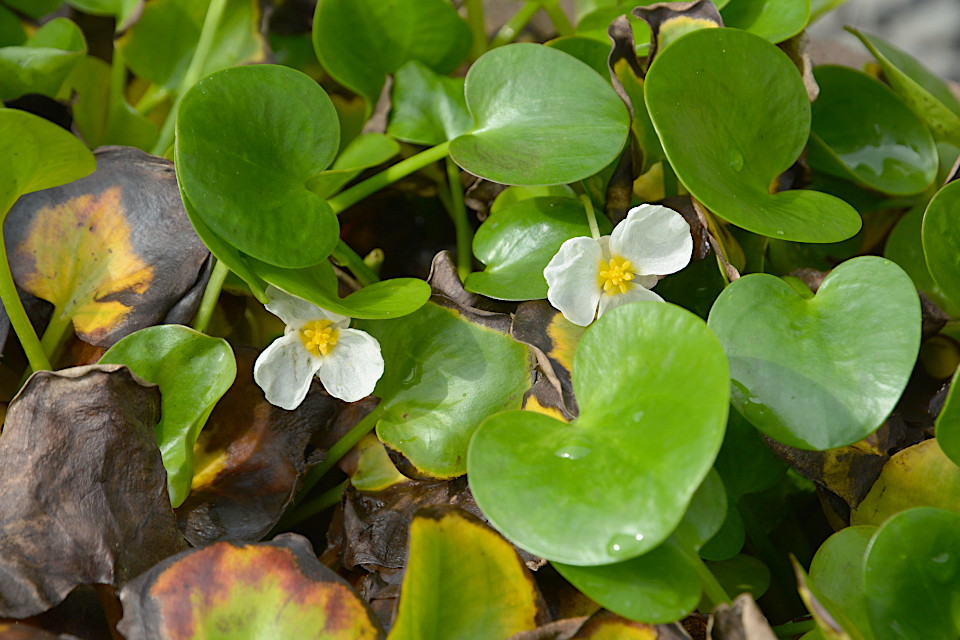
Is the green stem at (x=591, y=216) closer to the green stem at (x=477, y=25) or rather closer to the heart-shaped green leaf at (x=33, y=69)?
the green stem at (x=477, y=25)

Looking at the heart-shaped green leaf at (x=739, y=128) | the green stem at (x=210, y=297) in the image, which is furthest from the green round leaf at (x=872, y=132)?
the green stem at (x=210, y=297)

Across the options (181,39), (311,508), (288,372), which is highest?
(181,39)

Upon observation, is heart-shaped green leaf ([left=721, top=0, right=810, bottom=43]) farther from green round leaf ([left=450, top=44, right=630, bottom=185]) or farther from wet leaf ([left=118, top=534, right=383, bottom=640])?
wet leaf ([left=118, top=534, right=383, bottom=640])

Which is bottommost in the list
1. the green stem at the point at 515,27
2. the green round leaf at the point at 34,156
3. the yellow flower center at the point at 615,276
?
the yellow flower center at the point at 615,276

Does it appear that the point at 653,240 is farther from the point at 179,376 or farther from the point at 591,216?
the point at 179,376

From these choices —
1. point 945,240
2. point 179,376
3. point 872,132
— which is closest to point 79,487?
point 179,376
